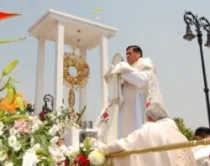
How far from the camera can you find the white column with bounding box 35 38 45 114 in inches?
644

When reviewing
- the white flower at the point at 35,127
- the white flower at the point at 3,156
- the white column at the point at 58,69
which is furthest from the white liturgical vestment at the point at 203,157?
the white column at the point at 58,69

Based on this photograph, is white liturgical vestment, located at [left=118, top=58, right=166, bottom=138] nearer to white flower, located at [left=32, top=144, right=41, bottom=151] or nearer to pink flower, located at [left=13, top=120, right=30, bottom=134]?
pink flower, located at [left=13, top=120, right=30, bottom=134]

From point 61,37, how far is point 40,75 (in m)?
2.28

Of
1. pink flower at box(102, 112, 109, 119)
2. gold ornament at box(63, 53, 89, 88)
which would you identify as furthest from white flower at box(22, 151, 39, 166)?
gold ornament at box(63, 53, 89, 88)

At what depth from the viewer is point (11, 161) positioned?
5.12ft

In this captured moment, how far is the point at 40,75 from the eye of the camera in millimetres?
16922

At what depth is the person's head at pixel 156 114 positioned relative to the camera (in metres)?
3.70

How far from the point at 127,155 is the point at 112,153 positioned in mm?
147

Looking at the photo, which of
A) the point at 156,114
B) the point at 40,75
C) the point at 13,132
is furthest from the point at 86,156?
the point at 40,75

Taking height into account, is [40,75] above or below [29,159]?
above

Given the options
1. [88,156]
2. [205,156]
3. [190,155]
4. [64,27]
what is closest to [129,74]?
[205,156]

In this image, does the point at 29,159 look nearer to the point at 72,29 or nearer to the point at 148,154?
the point at 148,154

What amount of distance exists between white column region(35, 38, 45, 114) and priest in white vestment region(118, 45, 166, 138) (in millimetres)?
10897

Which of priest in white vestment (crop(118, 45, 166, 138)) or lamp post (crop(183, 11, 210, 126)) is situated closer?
priest in white vestment (crop(118, 45, 166, 138))
